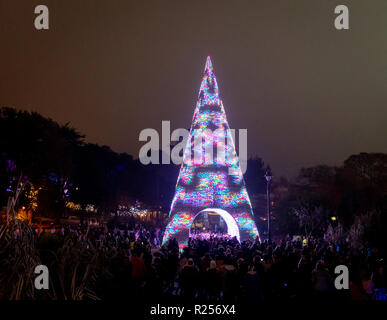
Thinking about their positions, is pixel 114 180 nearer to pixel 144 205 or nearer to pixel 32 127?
pixel 144 205

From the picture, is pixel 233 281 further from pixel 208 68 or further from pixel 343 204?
pixel 343 204

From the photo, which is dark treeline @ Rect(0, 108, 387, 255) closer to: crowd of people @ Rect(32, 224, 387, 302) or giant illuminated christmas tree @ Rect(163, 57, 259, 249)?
giant illuminated christmas tree @ Rect(163, 57, 259, 249)

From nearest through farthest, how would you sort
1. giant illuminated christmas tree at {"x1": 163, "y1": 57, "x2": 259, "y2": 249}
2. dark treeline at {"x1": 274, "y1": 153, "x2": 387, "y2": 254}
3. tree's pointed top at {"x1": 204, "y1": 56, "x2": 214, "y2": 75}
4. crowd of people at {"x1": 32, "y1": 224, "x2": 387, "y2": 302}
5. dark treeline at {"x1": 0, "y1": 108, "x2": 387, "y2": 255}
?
crowd of people at {"x1": 32, "y1": 224, "x2": 387, "y2": 302}
dark treeline at {"x1": 274, "y1": 153, "x2": 387, "y2": 254}
giant illuminated christmas tree at {"x1": 163, "y1": 57, "x2": 259, "y2": 249}
tree's pointed top at {"x1": 204, "y1": 56, "x2": 214, "y2": 75}
dark treeline at {"x1": 0, "y1": 108, "x2": 387, "y2": 255}

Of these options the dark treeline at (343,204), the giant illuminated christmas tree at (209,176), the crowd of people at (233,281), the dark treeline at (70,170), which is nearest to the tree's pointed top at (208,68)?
the giant illuminated christmas tree at (209,176)

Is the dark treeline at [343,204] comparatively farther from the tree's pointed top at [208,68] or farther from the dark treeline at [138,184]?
the tree's pointed top at [208,68]

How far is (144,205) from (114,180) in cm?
802

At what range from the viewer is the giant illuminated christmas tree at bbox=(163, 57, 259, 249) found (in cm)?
2542

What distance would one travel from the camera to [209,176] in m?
26.2

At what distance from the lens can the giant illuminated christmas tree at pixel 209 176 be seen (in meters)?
25.4

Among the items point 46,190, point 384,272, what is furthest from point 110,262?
point 46,190

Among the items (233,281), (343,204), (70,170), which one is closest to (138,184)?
(70,170)

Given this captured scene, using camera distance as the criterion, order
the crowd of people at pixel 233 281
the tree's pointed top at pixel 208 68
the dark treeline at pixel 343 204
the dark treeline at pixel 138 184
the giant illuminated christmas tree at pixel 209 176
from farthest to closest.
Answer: the dark treeline at pixel 138 184, the tree's pointed top at pixel 208 68, the giant illuminated christmas tree at pixel 209 176, the dark treeline at pixel 343 204, the crowd of people at pixel 233 281

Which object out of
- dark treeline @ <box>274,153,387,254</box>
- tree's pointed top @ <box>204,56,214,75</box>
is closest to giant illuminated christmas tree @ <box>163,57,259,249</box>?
tree's pointed top @ <box>204,56,214,75</box>
